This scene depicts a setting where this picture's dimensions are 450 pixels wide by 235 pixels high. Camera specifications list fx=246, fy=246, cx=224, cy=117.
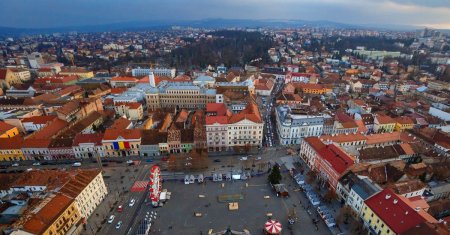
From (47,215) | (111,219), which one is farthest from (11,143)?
(111,219)

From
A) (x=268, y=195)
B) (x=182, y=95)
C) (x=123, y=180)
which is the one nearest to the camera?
(x=268, y=195)

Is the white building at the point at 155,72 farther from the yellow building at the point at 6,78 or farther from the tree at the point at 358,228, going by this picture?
the tree at the point at 358,228

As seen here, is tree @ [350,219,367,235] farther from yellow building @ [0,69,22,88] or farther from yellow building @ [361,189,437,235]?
yellow building @ [0,69,22,88]

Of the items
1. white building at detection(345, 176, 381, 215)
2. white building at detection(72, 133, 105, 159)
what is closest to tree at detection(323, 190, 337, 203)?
white building at detection(345, 176, 381, 215)

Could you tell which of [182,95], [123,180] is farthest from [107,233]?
[182,95]

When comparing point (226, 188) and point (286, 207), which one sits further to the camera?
point (226, 188)

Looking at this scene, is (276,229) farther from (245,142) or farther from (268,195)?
(245,142)

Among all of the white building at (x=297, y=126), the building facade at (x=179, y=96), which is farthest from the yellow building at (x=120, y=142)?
the white building at (x=297, y=126)
